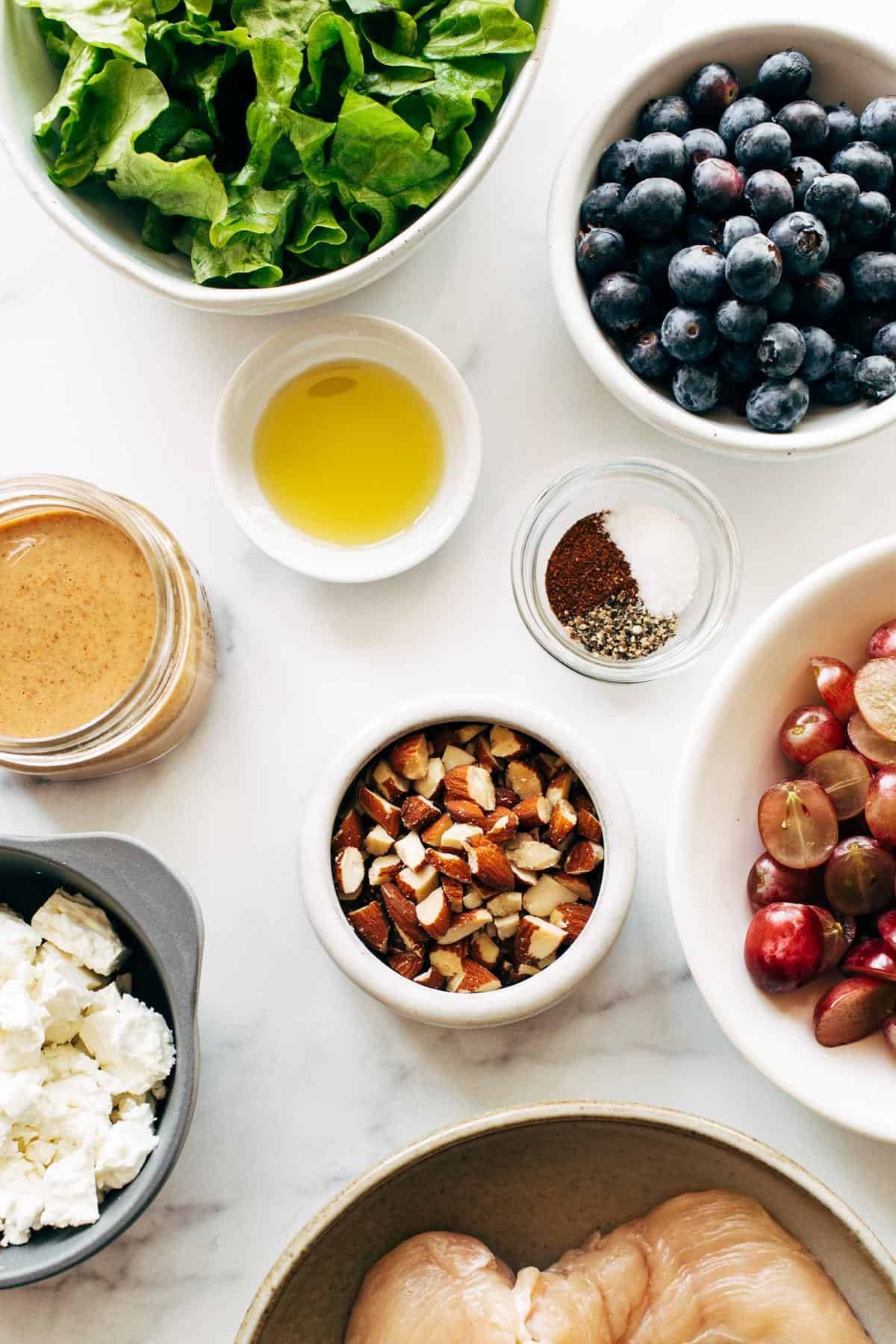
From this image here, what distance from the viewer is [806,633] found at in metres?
1.07

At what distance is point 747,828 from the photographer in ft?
3.62

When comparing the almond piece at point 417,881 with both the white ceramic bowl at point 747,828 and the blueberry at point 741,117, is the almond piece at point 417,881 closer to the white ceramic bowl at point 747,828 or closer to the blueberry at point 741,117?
the white ceramic bowl at point 747,828

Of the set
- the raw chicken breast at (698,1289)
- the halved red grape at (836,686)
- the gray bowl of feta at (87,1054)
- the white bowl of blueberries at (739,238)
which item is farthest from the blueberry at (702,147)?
the raw chicken breast at (698,1289)

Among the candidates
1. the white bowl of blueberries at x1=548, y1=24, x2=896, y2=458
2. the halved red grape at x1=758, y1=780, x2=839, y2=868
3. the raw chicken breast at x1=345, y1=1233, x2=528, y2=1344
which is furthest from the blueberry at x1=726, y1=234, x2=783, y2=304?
the raw chicken breast at x1=345, y1=1233, x2=528, y2=1344

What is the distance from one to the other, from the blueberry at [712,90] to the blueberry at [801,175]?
3.8 inches

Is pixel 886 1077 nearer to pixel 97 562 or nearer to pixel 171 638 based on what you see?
pixel 171 638

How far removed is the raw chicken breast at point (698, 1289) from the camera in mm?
1022

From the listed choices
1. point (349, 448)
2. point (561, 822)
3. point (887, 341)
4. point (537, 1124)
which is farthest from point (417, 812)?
point (887, 341)

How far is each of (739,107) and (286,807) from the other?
810 mm

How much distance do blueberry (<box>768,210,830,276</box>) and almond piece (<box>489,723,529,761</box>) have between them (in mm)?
499

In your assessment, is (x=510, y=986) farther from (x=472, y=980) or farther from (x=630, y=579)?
(x=630, y=579)

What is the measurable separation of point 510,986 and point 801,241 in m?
0.72

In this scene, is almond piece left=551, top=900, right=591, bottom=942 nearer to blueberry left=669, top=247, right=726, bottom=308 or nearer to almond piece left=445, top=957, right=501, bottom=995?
almond piece left=445, top=957, right=501, bottom=995

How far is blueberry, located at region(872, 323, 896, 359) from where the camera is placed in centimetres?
108
